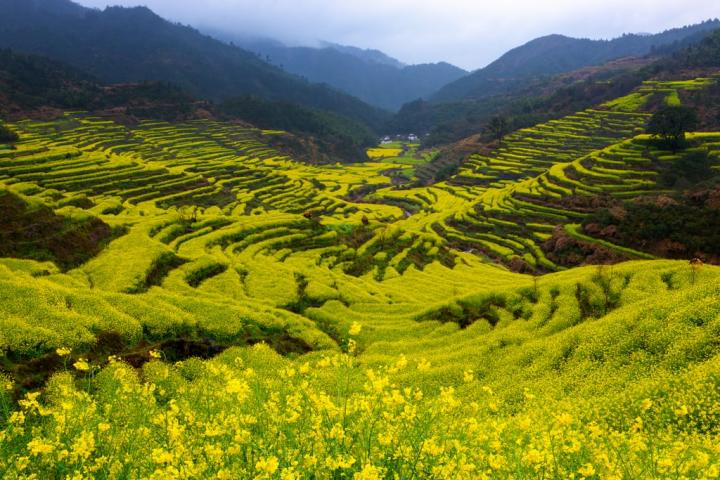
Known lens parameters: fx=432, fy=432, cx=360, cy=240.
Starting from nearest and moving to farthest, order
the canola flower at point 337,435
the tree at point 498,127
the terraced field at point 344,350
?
the canola flower at point 337,435, the terraced field at point 344,350, the tree at point 498,127

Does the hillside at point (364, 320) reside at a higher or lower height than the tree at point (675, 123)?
lower

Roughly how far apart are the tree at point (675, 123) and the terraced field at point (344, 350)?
3.37 m

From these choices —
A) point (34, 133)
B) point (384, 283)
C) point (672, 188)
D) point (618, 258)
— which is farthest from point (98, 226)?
point (34, 133)

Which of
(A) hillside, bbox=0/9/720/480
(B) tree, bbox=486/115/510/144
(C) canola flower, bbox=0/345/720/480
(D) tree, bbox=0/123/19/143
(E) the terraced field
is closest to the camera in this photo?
(C) canola flower, bbox=0/345/720/480

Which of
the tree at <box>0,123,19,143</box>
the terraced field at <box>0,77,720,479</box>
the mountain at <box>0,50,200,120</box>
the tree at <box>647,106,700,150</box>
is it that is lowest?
the terraced field at <box>0,77,720,479</box>

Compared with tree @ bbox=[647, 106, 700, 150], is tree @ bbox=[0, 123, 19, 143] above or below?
below

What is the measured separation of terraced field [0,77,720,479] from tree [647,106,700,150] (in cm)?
337

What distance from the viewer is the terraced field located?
7621 mm

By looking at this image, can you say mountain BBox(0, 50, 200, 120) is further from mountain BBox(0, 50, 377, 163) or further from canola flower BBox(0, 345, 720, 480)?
canola flower BBox(0, 345, 720, 480)

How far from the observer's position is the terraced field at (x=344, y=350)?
25.0ft

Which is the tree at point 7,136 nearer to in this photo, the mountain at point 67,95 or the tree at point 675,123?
the mountain at point 67,95

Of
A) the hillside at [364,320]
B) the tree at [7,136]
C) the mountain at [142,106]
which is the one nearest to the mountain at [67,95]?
the mountain at [142,106]

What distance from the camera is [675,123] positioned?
2462 inches

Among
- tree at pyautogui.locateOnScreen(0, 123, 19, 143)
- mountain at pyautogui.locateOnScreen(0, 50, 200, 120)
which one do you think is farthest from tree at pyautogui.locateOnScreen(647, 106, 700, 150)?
mountain at pyautogui.locateOnScreen(0, 50, 200, 120)
